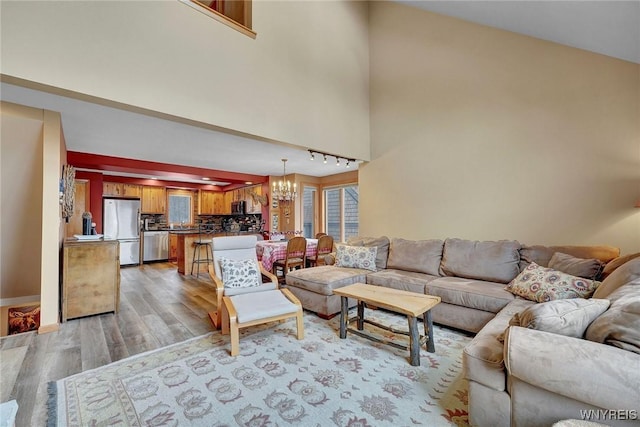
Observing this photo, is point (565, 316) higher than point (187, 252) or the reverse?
higher

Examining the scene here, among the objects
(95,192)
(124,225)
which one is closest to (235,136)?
(95,192)

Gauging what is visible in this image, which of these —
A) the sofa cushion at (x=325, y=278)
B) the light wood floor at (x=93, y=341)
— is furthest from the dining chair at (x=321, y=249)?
the light wood floor at (x=93, y=341)

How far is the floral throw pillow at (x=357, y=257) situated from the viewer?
3.64 meters

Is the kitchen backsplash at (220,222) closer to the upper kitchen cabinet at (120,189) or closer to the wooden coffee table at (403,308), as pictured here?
the upper kitchen cabinet at (120,189)

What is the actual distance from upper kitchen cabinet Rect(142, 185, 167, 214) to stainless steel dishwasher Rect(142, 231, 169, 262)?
2.70ft

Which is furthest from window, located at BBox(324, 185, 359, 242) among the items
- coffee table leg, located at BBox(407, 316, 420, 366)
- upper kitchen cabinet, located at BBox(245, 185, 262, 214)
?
coffee table leg, located at BBox(407, 316, 420, 366)

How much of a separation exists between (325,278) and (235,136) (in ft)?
7.54

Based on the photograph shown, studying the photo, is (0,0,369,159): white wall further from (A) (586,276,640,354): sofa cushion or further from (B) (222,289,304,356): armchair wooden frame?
(A) (586,276,640,354): sofa cushion

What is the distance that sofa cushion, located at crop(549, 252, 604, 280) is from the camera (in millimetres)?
2283

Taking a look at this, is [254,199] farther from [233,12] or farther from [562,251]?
[562,251]

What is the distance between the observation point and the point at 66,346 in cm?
242

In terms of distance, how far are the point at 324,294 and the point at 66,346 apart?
2.48 meters

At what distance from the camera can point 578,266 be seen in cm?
235

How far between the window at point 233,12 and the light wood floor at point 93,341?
11.1 feet
